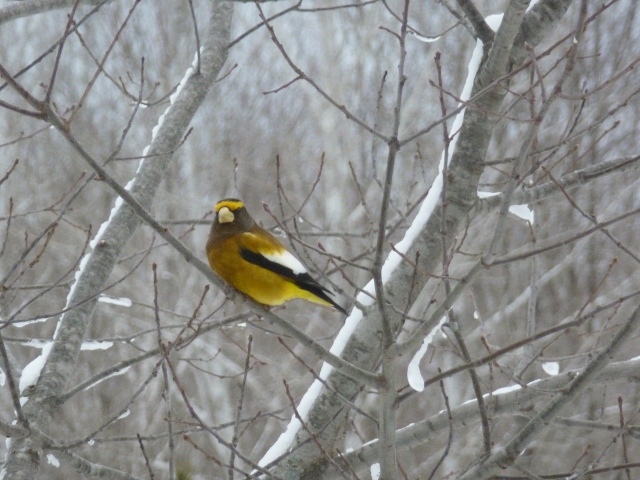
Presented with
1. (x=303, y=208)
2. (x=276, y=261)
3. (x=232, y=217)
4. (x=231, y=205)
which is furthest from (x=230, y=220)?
(x=303, y=208)

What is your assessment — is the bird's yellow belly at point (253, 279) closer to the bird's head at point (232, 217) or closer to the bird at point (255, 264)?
the bird at point (255, 264)

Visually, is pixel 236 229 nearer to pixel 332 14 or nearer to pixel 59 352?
pixel 59 352

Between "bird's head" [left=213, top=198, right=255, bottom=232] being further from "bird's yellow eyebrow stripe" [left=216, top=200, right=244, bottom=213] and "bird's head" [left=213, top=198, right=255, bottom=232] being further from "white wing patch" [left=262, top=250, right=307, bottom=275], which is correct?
"white wing patch" [left=262, top=250, right=307, bottom=275]

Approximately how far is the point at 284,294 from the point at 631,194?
888 cm

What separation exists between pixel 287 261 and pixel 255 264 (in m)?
0.23

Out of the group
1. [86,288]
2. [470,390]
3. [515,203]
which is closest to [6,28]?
[470,390]

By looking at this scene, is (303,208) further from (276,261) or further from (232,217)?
(276,261)

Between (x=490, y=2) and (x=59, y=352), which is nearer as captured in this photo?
(x=59, y=352)

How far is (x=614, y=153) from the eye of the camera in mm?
11914

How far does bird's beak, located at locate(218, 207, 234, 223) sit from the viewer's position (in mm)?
3947

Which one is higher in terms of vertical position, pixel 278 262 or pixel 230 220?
pixel 230 220

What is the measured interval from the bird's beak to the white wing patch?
1.04 feet

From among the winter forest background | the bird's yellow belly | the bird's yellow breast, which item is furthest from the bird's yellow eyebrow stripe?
the winter forest background

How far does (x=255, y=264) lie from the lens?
12.2 feet
